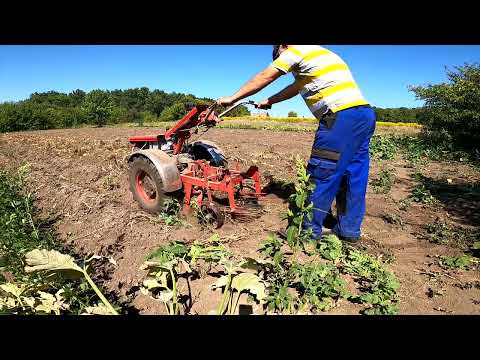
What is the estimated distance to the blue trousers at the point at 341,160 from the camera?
11.3 feet

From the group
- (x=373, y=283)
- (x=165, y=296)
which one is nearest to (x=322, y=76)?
(x=373, y=283)

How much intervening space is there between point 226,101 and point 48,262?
8.06 ft

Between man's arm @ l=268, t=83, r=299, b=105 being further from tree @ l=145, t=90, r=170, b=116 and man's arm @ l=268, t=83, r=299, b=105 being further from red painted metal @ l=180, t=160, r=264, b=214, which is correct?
tree @ l=145, t=90, r=170, b=116

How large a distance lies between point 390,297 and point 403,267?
29.5 inches

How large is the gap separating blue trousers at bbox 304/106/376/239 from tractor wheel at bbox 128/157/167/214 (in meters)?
1.86

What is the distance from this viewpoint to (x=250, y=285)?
239 cm

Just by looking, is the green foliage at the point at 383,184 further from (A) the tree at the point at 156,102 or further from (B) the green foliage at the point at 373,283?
(A) the tree at the point at 156,102

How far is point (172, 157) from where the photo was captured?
15.4 feet

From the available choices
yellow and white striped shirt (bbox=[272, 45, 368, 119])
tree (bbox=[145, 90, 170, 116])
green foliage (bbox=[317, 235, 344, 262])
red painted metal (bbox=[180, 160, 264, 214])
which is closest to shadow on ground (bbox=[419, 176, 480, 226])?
green foliage (bbox=[317, 235, 344, 262])

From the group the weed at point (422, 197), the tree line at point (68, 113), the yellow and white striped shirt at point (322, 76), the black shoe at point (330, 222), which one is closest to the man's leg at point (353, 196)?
the black shoe at point (330, 222)

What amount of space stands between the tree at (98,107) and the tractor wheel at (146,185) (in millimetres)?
27042

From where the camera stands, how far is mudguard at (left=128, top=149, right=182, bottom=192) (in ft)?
14.4

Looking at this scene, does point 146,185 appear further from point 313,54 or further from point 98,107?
point 98,107
